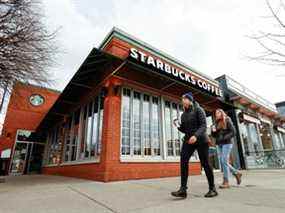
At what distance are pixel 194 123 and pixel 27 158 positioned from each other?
598 inches

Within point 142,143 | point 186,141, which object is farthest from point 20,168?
point 186,141

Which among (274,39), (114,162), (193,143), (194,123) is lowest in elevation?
(114,162)

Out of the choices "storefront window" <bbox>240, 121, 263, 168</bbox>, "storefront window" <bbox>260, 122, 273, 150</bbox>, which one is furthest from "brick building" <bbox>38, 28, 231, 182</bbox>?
"storefront window" <bbox>260, 122, 273, 150</bbox>

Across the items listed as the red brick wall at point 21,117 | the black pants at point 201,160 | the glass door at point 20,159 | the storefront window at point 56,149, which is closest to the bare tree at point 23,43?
the black pants at point 201,160

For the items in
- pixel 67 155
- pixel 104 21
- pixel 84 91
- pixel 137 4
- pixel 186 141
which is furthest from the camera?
pixel 67 155

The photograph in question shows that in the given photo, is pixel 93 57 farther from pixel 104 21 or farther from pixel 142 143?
pixel 142 143

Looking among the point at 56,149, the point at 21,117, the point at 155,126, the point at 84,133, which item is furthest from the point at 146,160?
the point at 21,117

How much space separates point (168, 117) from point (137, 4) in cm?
444

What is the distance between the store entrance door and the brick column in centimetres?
1152

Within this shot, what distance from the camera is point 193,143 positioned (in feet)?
8.27

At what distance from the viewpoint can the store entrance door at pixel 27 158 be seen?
13.0 meters

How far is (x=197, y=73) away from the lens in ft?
29.8

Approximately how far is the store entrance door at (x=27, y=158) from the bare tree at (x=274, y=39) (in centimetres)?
1589

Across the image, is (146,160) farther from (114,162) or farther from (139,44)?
(139,44)
